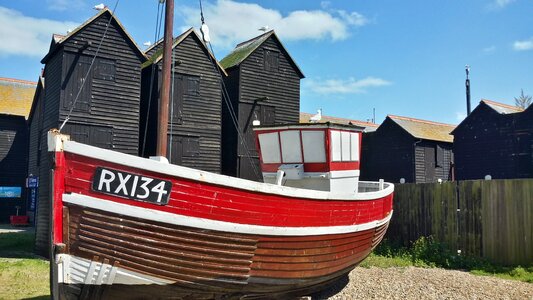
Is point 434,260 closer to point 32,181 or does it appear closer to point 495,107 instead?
point 495,107

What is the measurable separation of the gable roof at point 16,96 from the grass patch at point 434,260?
2519 centimetres

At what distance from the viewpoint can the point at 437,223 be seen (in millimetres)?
12336

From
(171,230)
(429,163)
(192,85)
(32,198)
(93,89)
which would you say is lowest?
(32,198)

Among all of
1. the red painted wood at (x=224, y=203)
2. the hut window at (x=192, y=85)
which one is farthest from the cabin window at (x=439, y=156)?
the red painted wood at (x=224, y=203)

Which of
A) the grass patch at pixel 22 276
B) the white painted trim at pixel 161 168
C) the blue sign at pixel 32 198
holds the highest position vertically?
the white painted trim at pixel 161 168

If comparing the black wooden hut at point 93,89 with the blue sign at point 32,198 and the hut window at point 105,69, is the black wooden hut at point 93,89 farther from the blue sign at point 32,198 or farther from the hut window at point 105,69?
the blue sign at point 32,198

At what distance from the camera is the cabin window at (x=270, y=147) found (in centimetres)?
905

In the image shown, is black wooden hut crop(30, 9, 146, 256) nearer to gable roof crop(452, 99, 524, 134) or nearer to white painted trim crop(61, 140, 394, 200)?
white painted trim crop(61, 140, 394, 200)

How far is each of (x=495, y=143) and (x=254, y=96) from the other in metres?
15.6

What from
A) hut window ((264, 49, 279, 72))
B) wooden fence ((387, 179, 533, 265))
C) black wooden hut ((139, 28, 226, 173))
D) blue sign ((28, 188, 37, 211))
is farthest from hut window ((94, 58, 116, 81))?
blue sign ((28, 188, 37, 211))

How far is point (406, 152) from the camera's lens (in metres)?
28.7

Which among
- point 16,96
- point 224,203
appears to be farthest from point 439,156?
point 16,96

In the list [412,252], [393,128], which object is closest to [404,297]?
[412,252]

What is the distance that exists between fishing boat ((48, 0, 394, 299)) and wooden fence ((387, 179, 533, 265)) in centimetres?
604
